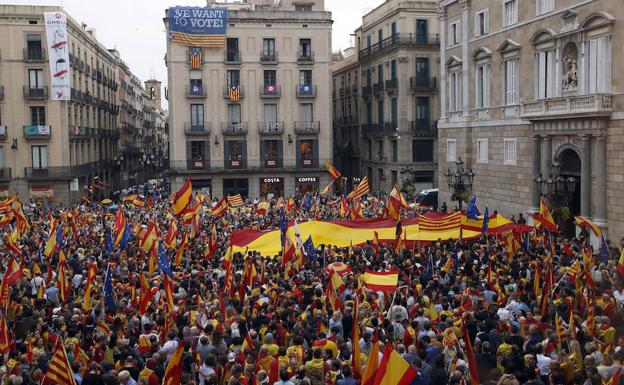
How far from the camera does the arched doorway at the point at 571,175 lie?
1166 inches

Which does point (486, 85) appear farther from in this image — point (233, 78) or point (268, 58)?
point (233, 78)

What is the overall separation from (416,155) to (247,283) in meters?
35.9

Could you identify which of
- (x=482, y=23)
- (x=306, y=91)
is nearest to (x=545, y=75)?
(x=482, y=23)

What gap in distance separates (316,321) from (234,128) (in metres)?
40.4

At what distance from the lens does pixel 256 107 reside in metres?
53.5

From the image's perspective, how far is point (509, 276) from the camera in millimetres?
17750

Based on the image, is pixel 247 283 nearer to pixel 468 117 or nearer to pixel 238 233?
pixel 238 233

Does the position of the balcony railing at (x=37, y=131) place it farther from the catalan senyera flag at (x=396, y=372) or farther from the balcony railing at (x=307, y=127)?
the catalan senyera flag at (x=396, y=372)

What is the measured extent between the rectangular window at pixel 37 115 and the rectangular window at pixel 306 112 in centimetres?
1864

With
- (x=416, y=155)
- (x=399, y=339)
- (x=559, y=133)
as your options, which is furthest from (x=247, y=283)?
(x=416, y=155)

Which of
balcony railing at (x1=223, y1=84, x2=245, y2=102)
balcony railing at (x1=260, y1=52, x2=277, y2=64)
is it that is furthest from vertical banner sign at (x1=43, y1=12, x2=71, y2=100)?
balcony railing at (x1=260, y1=52, x2=277, y2=64)

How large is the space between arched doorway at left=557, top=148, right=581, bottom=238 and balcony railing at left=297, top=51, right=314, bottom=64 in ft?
90.3

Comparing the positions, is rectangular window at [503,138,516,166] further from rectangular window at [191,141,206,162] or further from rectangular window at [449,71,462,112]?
rectangular window at [191,141,206,162]

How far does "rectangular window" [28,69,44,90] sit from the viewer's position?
48.5 metres
